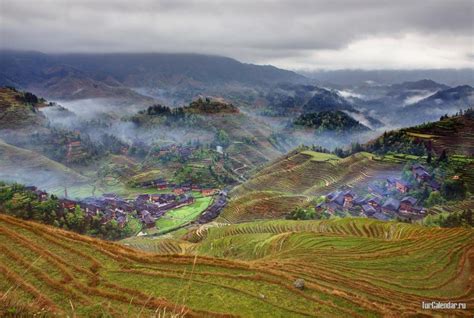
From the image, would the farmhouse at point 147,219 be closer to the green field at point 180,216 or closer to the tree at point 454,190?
the green field at point 180,216

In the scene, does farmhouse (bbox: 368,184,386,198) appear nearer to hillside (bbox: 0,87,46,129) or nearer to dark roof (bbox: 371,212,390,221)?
dark roof (bbox: 371,212,390,221)

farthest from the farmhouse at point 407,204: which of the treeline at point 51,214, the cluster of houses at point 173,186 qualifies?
the treeline at point 51,214

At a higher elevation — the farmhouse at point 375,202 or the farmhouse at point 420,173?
the farmhouse at point 420,173

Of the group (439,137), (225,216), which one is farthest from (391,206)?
(439,137)

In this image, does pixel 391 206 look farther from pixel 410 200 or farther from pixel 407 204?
pixel 410 200

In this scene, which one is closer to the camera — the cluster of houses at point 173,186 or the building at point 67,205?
the building at point 67,205

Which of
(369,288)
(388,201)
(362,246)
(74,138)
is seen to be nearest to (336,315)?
(369,288)

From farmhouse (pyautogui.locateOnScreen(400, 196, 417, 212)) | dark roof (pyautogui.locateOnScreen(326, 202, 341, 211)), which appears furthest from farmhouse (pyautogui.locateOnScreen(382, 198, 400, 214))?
dark roof (pyautogui.locateOnScreen(326, 202, 341, 211))
